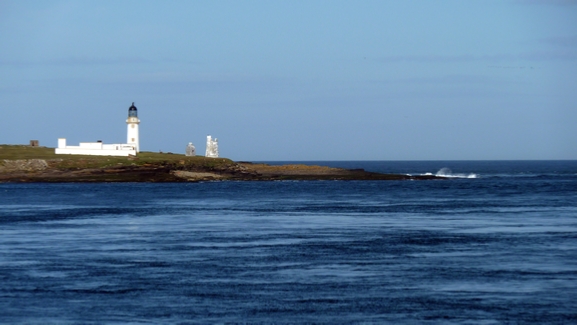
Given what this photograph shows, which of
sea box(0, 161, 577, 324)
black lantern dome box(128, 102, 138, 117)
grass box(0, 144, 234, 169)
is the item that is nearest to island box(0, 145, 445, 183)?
grass box(0, 144, 234, 169)

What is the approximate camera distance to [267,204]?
6881 cm

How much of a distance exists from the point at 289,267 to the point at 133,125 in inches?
4110

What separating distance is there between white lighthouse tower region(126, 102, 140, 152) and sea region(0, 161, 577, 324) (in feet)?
241

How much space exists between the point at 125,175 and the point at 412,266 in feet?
279

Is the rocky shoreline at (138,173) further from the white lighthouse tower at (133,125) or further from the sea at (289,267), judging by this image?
the sea at (289,267)

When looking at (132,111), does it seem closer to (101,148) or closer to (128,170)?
(101,148)

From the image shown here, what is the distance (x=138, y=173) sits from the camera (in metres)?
114

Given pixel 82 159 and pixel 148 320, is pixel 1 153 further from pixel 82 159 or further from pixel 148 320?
pixel 148 320

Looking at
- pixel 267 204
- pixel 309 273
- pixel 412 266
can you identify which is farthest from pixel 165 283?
pixel 267 204

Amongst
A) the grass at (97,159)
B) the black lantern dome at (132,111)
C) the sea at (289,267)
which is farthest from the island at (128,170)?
the sea at (289,267)

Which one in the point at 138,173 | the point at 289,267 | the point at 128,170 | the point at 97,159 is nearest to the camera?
the point at 289,267

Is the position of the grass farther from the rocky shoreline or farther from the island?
the rocky shoreline

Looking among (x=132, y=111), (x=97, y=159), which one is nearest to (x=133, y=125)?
(x=132, y=111)

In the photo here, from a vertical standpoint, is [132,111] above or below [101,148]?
above
